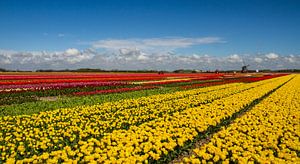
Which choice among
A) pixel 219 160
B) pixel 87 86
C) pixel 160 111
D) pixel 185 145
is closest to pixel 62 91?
pixel 87 86

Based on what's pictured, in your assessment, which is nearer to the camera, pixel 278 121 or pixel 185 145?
pixel 185 145

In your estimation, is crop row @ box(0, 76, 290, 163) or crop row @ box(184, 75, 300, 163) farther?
crop row @ box(0, 76, 290, 163)

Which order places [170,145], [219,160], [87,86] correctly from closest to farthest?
[219,160]
[170,145]
[87,86]

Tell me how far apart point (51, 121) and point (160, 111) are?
4736 mm

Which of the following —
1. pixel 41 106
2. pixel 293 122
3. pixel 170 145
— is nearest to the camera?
pixel 170 145

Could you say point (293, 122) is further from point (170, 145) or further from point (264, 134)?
point (170, 145)

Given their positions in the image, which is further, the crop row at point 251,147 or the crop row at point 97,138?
the crop row at point 97,138

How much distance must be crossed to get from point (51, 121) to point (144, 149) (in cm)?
664

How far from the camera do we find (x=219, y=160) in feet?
24.0

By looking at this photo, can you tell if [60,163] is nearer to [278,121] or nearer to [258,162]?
[258,162]

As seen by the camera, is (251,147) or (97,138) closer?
(251,147)

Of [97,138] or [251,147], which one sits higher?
[251,147]

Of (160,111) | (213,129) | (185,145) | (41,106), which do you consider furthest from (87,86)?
(185,145)

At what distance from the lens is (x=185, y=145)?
9305mm
